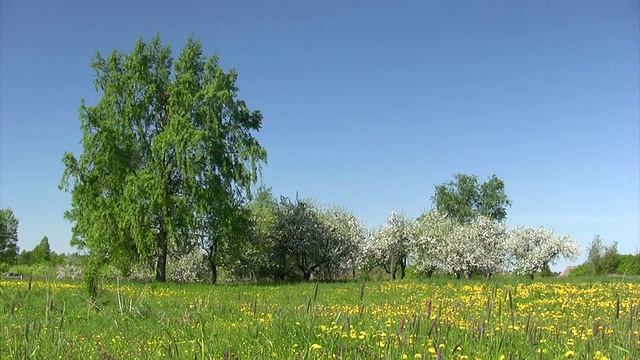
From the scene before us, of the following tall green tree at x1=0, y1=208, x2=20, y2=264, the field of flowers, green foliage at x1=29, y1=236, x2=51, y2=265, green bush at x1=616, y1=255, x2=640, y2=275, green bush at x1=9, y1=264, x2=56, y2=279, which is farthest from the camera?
green foliage at x1=29, y1=236, x2=51, y2=265

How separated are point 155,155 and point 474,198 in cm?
5849

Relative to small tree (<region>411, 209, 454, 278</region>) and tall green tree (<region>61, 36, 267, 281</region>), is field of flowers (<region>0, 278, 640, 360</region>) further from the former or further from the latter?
small tree (<region>411, 209, 454, 278</region>)

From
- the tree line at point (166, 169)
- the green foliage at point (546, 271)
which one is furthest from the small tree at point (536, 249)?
the tree line at point (166, 169)

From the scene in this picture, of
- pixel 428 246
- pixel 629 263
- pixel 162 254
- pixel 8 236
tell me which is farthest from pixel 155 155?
pixel 8 236

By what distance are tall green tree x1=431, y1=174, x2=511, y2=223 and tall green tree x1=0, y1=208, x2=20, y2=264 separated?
63059 mm

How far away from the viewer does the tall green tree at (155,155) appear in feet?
98.4

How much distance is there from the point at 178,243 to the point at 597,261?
1618 inches

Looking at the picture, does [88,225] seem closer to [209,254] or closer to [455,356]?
[209,254]

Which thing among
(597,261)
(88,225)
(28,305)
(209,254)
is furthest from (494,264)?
(28,305)

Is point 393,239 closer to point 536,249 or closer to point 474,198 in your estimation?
point 536,249

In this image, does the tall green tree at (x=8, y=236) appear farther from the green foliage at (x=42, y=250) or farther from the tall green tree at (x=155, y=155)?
the tall green tree at (x=155, y=155)

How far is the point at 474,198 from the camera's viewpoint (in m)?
79.4

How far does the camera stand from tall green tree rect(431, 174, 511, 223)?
257 ft

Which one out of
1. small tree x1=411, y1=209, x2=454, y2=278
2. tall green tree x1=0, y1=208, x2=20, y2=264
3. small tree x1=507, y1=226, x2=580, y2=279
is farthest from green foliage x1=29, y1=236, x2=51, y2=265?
small tree x1=507, y1=226, x2=580, y2=279
